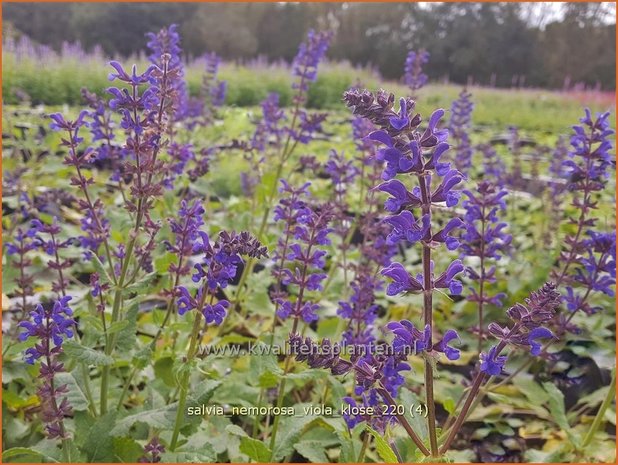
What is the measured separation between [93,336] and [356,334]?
1210 mm

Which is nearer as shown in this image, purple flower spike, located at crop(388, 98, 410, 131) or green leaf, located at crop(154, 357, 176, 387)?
purple flower spike, located at crop(388, 98, 410, 131)

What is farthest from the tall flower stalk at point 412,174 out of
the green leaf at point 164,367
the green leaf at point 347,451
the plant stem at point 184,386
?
the green leaf at point 164,367

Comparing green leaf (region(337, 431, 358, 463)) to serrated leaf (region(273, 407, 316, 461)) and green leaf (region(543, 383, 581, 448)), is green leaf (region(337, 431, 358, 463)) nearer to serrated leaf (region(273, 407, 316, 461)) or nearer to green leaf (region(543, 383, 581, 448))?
serrated leaf (region(273, 407, 316, 461))

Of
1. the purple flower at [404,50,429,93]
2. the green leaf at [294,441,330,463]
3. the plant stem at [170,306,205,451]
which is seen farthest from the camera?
the purple flower at [404,50,429,93]

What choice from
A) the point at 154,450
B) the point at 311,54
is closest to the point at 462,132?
the point at 311,54

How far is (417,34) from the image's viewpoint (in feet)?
111

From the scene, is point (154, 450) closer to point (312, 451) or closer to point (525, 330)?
point (312, 451)

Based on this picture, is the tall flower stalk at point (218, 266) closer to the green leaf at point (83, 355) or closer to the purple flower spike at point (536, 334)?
the green leaf at point (83, 355)

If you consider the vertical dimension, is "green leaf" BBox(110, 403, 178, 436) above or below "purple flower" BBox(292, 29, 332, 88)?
below

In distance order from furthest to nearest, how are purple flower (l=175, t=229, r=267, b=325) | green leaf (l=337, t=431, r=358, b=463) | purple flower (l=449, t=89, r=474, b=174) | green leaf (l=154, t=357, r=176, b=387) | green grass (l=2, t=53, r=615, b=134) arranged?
1. green grass (l=2, t=53, r=615, b=134)
2. purple flower (l=449, t=89, r=474, b=174)
3. green leaf (l=154, t=357, r=176, b=387)
4. green leaf (l=337, t=431, r=358, b=463)
5. purple flower (l=175, t=229, r=267, b=325)

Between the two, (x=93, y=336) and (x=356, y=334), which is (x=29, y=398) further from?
(x=356, y=334)

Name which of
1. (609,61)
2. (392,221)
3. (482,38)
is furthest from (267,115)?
(609,61)

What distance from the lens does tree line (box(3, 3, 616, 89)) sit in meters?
32.0

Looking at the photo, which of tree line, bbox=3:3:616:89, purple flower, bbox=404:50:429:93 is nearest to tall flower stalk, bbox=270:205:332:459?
purple flower, bbox=404:50:429:93
